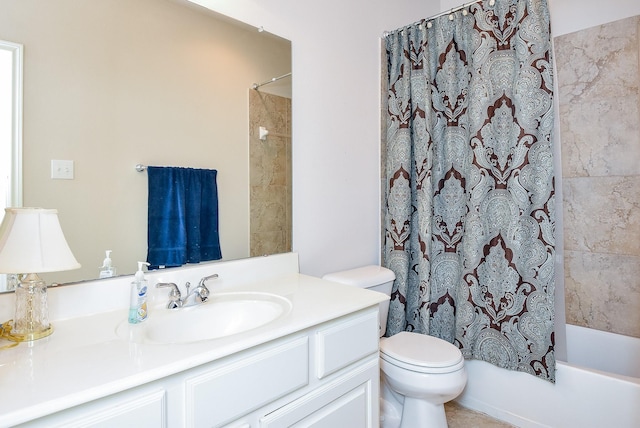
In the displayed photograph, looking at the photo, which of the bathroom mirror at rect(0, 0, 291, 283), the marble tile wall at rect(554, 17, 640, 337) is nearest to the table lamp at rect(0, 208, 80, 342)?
the bathroom mirror at rect(0, 0, 291, 283)

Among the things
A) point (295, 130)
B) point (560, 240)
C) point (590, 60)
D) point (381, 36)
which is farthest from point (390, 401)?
point (590, 60)

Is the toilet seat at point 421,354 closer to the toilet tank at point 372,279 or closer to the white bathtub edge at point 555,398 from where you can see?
the toilet tank at point 372,279

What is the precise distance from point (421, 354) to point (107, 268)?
1.30m

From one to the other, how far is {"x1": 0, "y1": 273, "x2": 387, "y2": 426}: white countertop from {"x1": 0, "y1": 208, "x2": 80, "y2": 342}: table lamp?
5 centimetres

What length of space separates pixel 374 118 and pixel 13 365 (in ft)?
6.31

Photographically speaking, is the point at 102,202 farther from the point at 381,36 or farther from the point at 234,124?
the point at 381,36

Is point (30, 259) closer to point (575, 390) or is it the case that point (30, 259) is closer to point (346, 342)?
point (346, 342)

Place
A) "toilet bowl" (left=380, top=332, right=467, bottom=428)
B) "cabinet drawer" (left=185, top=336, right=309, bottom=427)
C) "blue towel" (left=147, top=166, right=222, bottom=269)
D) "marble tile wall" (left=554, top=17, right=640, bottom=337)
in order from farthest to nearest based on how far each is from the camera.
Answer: "marble tile wall" (left=554, top=17, right=640, bottom=337), "toilet bowl" (left=380, top=332, right=467, bottom=428), "blue towel" (left=147, top=166, right=222, bottom=269), "cabinet drawer" (left=185, top=336, right=309, bottom=427)

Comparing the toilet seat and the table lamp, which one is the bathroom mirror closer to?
the table lamp

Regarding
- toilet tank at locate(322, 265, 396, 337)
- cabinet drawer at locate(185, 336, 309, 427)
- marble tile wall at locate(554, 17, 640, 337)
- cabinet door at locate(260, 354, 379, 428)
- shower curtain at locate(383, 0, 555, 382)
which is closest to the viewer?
cabinet drawer at locate(185, 336, 309, 427)

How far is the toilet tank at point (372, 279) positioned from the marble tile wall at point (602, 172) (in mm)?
1168

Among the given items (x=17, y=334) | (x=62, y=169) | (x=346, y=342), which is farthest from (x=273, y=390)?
(x=62, y=169)

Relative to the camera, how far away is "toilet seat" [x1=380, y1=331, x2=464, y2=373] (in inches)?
59.2

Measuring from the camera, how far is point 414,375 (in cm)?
152
